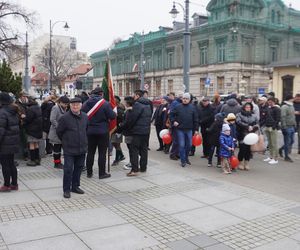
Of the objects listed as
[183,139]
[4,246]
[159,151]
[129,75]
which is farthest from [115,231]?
[129,75]

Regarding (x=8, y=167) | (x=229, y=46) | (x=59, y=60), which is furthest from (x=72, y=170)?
(x=59, y=60)

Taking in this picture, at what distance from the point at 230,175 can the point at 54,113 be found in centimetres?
443

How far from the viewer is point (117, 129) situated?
997cm

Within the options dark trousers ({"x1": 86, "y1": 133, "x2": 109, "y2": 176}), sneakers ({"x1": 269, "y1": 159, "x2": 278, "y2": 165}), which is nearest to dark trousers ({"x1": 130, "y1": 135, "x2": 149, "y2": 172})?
dark trousers ({"x1": 86, "y1": 133, "x2": 109, "y2": 176})

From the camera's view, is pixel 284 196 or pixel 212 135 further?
pixel 212 135

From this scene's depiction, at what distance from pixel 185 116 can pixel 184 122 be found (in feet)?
0.50

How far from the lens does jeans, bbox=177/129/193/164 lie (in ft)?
33.5

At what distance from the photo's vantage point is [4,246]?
195 inches

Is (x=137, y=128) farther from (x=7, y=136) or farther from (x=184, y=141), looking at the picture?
(x=7, y=136)

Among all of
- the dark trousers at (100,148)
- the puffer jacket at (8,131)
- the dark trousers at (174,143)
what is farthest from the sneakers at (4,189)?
the dark trousers at (174,143)

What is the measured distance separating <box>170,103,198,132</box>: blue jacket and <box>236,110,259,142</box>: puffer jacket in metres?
1.10

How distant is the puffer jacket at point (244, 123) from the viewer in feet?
32.6

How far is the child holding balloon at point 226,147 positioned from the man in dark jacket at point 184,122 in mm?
1022

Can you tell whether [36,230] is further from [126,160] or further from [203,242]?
[126,160]
